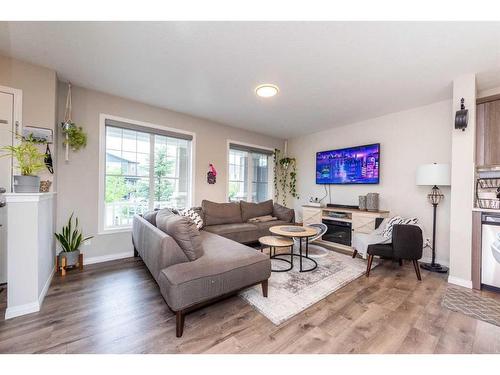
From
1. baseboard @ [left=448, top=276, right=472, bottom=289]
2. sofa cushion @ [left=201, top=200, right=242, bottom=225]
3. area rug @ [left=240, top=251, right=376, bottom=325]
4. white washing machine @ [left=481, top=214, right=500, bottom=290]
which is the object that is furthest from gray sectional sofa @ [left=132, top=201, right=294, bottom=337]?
white washing machine @ [left=481, top=214, right=500, bottom=290]

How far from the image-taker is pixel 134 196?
350cm

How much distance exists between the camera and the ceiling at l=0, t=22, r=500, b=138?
70.4 inches

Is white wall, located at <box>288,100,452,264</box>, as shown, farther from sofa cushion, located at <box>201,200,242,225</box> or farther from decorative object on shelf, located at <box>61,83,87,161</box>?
decorative object on shelf, located at <box>61,83,87,161</box>

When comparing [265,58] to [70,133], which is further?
[70,133]

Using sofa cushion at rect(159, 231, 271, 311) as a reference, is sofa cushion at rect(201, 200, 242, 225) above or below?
above

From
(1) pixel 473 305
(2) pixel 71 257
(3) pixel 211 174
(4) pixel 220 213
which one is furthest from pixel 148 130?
(1) pixel 473 305

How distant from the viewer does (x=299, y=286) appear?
232 centimetres

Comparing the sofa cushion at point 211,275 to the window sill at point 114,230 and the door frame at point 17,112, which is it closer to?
the window sill at point 114,230

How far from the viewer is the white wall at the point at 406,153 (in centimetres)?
320

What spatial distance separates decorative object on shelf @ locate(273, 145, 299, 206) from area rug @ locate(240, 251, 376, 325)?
8.39 ft

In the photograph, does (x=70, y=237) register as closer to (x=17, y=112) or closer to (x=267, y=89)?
(x=17, y=112)

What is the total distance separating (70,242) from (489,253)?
519 centimetres
